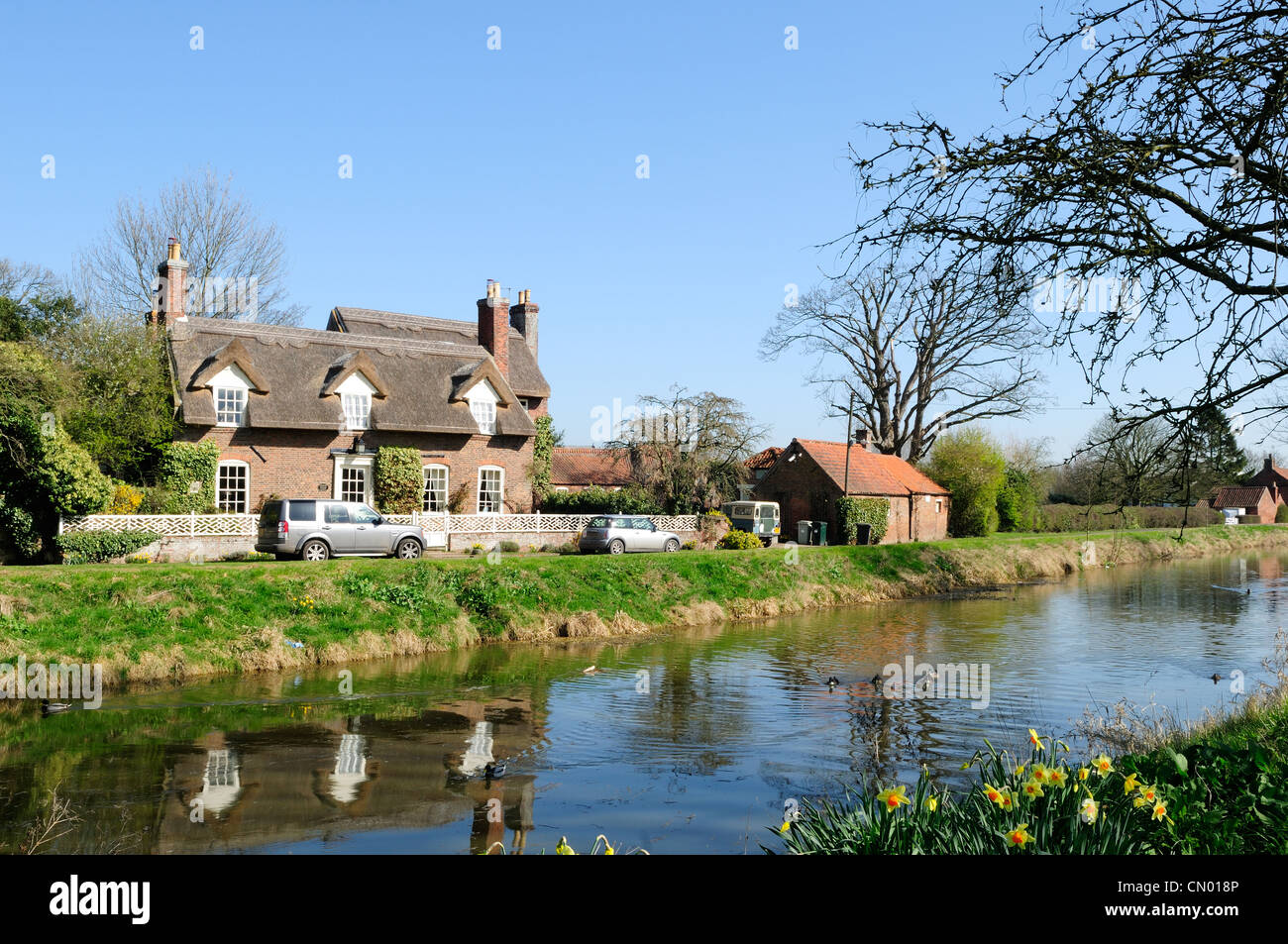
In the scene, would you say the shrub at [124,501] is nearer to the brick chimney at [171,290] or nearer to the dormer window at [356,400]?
the dormer window at [356,400]

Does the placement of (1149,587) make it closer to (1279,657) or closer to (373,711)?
(1279,657)

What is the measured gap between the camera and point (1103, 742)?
10633mm

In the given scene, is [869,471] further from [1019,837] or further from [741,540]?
[1019,837]

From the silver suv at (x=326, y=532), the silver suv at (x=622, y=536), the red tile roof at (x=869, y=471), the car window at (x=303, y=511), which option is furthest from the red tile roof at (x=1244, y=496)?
the car window at (x=303, y=511)

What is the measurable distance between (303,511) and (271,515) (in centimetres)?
79

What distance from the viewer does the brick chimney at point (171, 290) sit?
31.7 meters

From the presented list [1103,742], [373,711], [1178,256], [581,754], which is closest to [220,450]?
[373,711]

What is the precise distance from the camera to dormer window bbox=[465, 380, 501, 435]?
114ft

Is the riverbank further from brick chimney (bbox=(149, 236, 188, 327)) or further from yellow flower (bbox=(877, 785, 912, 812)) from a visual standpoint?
brick chimney (bbox=(149, 236, 188, 327))
